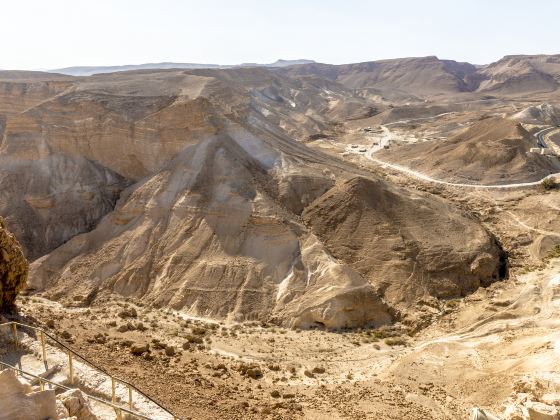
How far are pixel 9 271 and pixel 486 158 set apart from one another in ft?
142

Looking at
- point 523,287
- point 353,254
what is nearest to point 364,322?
point 353,254

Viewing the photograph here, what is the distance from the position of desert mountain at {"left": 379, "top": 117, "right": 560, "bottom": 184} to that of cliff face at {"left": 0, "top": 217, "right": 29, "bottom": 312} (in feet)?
125

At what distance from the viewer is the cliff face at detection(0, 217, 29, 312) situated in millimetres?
16959

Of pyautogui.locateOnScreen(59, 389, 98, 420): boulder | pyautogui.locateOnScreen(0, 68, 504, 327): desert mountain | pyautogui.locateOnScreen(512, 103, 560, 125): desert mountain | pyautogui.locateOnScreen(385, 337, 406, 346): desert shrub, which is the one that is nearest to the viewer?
pyautogui.locateOnScreen(59, 389, 98, 420): boulder

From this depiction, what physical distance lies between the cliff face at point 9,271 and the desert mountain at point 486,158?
38.2 meters

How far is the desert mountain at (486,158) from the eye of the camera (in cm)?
4606

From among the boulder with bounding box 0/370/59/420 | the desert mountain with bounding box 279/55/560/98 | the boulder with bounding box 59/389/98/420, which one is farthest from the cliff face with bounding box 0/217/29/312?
the desert mountain with bounding box 279/55/560/98

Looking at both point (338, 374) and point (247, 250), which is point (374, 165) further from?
point (338, 374)

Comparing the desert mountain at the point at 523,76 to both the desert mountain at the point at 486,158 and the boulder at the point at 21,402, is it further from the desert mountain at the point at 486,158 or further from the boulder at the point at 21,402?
the boulder at the point at 21,402

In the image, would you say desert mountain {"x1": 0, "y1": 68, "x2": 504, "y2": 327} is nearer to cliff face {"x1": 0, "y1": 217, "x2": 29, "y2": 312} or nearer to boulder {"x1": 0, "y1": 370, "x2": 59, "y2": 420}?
cliff face {"x1": 0, "y1": 217, "x2": 29, "y2": 312}

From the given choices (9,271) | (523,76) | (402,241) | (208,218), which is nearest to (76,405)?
(9,271)

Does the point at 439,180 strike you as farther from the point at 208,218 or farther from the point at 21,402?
the point at 21,402

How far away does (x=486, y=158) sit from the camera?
159 feet

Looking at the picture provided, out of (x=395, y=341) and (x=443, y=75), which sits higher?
(x=443, y=75)
